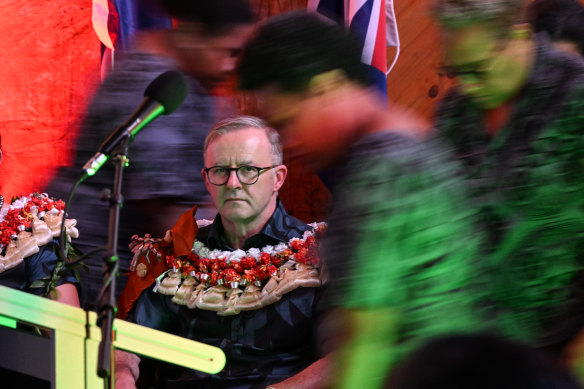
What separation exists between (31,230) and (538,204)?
1.71m

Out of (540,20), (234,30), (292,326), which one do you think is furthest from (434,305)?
(234,30)

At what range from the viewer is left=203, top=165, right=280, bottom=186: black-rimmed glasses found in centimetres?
238

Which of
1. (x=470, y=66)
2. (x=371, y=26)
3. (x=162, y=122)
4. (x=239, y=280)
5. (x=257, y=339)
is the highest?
(x=470, y=66)

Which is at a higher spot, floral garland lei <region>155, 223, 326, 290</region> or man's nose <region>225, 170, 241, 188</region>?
man's nose <region>225, 170, 241, 188</region>

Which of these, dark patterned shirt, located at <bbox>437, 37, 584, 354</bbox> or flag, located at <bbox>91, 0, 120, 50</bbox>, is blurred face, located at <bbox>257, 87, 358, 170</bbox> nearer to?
dark patterned shirt, located at <bbox>437, 37, 584, 354</bbox>

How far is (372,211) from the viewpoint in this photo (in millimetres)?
1112

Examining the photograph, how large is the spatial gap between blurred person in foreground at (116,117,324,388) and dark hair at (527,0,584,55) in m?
0.89

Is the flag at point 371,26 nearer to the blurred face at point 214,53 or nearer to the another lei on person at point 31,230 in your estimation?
the blurred face at point 214,53

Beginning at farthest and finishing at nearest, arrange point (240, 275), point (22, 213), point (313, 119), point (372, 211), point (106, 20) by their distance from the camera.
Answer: point (106, 20) → point (22, 213) → point (240, 275) → point (313, 119) → point (372, 211)

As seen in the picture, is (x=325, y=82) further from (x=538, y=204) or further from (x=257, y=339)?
(x=257, y=339)

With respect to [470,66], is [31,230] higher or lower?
lower

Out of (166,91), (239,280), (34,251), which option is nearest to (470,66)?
(166,91)

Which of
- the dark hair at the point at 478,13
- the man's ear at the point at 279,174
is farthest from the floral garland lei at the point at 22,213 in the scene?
the dark hair at the point at 478,13

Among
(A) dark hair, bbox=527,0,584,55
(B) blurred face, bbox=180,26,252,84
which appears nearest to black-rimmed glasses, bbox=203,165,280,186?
(B) blurred face, bbox=180,26,252,84
